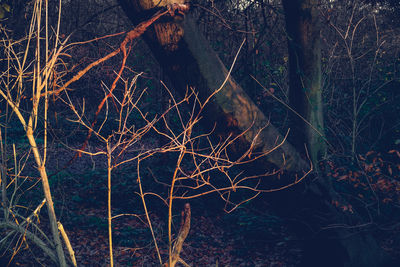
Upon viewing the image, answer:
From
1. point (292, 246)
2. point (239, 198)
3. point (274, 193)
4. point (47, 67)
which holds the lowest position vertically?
point (292, 246)

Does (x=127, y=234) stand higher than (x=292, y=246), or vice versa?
(x=127, y=234)

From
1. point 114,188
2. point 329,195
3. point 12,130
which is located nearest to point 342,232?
point 329,195

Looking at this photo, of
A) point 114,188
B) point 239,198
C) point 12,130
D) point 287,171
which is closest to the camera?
point 287,171

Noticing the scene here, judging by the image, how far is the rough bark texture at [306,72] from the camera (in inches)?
189

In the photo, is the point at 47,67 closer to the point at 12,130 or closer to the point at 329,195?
the point at 329,195

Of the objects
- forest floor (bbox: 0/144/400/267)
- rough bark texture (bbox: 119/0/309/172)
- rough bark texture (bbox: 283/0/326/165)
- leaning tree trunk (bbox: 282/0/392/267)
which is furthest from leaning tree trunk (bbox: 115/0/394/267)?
forest floor (bbox: 0/144/400/267)

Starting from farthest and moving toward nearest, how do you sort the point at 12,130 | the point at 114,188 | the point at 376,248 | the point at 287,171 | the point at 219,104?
the point at 12,130 → the point at 114,188 → the point at 376,248 → the point at 287,171 → the point at 219,104

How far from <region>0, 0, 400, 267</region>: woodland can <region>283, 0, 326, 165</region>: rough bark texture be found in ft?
0.04

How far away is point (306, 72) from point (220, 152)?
1735mm

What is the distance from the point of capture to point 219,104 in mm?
4027

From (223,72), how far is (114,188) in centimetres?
478

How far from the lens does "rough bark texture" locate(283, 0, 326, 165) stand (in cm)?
479

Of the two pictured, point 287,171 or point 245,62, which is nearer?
point 287,171

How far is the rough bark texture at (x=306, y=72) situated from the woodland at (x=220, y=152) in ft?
0.04
